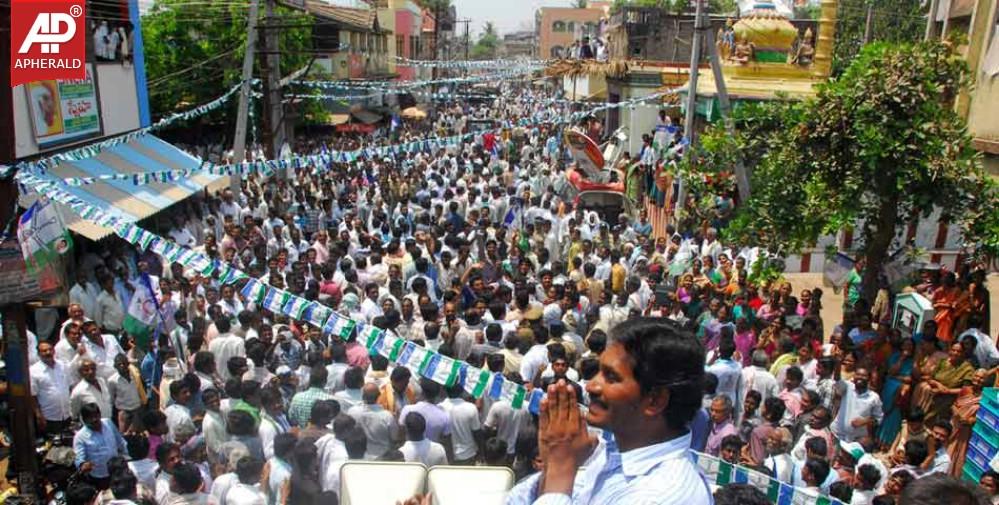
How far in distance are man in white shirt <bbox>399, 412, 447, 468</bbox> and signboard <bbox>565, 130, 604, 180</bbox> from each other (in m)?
11.9

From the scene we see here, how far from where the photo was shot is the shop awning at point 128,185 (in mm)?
11227

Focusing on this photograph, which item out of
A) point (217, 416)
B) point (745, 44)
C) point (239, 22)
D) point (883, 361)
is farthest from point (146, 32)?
point (883, 361)

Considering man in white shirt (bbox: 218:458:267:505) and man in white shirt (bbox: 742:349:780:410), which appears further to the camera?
man in white shirt (bbox: 742:349:780:410)

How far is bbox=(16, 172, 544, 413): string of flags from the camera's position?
5.03 meters

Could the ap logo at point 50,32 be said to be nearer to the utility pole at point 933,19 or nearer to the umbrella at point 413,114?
the utility pole at point 933,19

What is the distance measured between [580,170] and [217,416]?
12305 mm

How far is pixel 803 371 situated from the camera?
626 centimetres

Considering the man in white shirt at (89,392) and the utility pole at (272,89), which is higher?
the utility pole at (272,89)

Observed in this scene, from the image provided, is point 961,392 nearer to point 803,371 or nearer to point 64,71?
point 803,371

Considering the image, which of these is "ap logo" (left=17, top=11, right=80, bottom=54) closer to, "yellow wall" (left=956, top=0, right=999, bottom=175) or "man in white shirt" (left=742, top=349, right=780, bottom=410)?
"man in white shirt" (left=742, top=349, right=780, bottom=410)

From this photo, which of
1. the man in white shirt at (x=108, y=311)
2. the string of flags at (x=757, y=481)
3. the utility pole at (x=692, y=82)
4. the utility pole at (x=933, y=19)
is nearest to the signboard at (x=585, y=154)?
the utility pole at (x=692, y=82)

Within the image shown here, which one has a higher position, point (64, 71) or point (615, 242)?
point (64, 71)

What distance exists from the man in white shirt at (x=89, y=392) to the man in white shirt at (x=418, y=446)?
278 centimetres

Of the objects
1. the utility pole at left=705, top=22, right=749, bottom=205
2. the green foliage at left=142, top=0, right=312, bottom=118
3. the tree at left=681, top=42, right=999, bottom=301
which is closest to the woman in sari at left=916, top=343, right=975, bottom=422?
the tree at left=681, top=42, right=999, bottom=301
